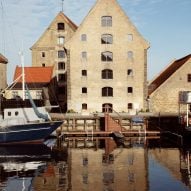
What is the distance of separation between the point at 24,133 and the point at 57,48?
4242 centimetres

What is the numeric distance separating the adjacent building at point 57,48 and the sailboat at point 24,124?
3418 centimetres

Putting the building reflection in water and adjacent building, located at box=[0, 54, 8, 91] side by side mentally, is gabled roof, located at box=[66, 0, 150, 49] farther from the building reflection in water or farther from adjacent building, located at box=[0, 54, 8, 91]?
adjacent building, located at box=[0, 54, 8, 91]

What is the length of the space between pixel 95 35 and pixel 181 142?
24.2m

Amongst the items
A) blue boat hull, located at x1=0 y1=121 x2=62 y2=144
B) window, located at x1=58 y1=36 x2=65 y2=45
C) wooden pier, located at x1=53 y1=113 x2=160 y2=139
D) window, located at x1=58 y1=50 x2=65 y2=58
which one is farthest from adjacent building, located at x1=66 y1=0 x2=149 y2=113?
window, located at x1=58 y1=50 x2=65 y2=58

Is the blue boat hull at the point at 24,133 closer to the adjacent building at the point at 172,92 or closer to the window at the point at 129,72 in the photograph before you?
the window at the point at 129,72

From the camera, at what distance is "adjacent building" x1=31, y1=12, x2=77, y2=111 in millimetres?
86750

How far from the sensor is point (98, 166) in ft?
117

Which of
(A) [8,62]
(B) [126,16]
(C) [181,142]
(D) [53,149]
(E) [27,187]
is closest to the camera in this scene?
(E) [27,187]

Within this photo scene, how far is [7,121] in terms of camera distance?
49344 millimetres

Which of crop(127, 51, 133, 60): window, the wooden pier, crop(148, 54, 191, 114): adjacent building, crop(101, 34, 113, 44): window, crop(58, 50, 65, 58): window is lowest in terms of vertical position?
the wooden pier

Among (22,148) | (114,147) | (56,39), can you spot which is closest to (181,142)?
(114,147)

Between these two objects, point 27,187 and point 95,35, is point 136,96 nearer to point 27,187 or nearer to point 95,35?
point 95,35

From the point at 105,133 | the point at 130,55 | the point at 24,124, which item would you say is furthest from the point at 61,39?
the point at 24,124

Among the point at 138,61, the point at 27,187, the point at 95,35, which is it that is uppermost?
the point at 95,35
